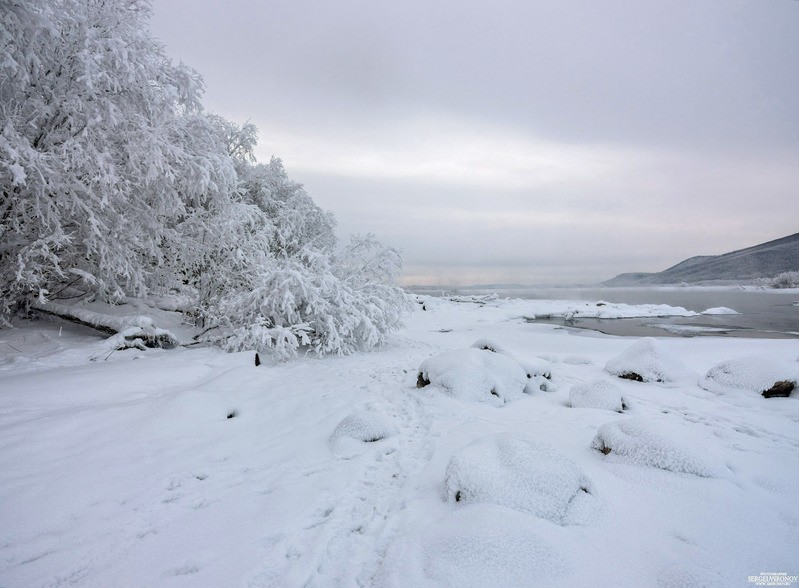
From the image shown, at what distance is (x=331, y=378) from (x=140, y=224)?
19.7 feet

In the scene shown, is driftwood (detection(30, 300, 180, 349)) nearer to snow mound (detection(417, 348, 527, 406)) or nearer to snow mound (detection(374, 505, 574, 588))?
snow mound (detection(417, 348, 527, 406))

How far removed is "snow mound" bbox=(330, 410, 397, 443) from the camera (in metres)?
4.34

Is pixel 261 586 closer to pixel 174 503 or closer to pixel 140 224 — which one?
pixel 174 503

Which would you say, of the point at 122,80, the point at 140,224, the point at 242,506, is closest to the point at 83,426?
the point at 242,506

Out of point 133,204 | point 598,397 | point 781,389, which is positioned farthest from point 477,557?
point 133,204

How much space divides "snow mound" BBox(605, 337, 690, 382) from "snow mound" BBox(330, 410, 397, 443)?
19.0ft

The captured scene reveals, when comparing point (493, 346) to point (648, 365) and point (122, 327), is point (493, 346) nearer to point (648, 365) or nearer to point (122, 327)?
point (648, 365)

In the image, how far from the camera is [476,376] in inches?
243

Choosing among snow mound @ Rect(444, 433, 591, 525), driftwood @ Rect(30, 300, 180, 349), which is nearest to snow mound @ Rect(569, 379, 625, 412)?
snow mound @ Rect(444, 433, 591, 525)

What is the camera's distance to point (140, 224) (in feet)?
27.9

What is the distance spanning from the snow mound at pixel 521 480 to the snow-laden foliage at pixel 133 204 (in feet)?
20.0

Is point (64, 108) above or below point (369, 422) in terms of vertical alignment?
above

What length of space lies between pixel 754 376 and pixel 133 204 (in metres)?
13.2

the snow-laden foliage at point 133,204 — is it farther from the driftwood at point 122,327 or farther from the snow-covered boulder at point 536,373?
the snow-covered boulder at point 536,373
